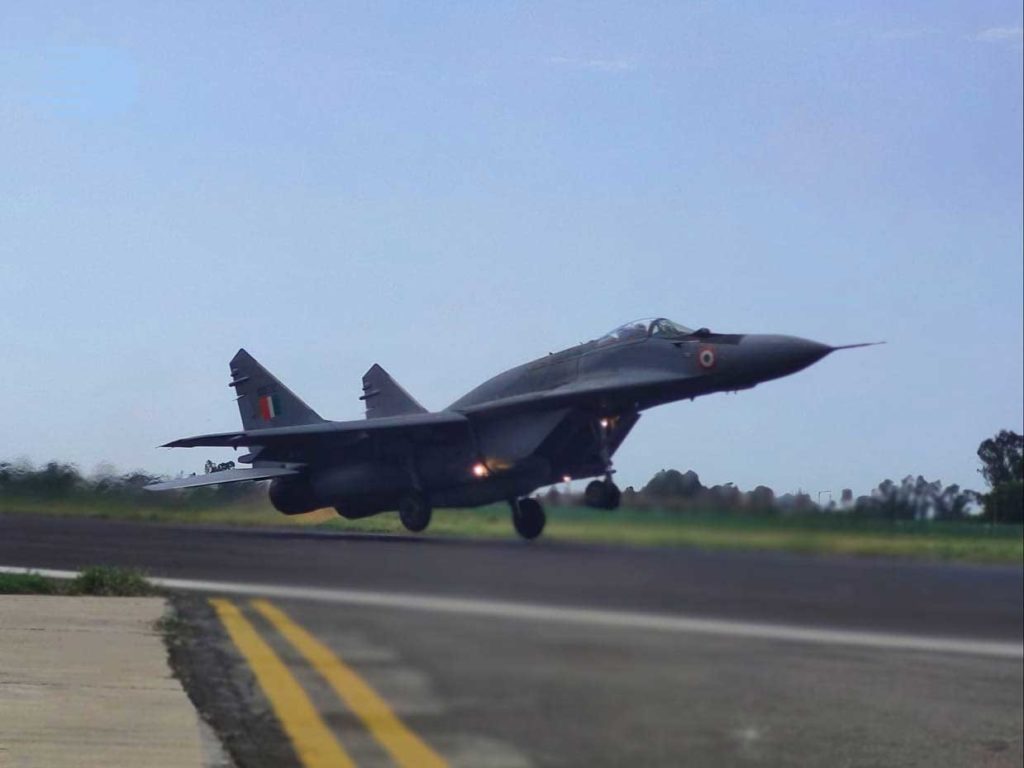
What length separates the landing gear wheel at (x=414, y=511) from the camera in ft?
9.51

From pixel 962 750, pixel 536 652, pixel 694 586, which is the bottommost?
pixel 962 750

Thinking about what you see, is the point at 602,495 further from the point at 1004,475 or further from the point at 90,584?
the point at 90,584

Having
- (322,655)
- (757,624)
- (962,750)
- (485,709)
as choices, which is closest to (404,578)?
(757,624)

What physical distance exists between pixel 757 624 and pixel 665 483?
10.0 ft

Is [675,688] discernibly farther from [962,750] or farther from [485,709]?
[962,750]

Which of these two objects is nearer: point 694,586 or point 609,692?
point 694,586

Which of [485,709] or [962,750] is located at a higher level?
[485,709]

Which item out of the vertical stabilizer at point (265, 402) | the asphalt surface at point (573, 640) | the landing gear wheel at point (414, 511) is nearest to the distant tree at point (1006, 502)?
the asphalt surface at point (573, 640)

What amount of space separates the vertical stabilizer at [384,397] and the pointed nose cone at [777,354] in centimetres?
67

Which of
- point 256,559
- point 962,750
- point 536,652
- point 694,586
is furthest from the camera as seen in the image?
point 962,750

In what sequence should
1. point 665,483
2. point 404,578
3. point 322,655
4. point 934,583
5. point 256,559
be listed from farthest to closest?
point 322,655, point 934,583, point 404,578, point 256,559, point 665,483

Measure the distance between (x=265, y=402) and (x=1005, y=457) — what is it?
1816mm

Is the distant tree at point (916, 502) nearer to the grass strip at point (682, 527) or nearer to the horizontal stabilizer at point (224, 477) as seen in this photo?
the grass strip at point (682, 527)

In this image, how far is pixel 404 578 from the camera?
13.3 ft
